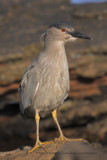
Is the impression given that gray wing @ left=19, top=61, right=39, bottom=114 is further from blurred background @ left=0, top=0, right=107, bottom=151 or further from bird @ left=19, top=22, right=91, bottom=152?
blurred background @ left=0, top=0, right=107, bottom=151

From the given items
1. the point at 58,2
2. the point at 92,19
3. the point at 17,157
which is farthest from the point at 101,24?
the point at 17,157

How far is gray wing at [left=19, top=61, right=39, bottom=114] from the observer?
666cm

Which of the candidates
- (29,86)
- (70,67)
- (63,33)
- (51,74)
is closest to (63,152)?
(51,74)

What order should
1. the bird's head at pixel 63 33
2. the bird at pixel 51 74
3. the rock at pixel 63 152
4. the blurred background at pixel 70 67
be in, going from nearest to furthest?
the rock at pixel 63 152
the bird at pixel 51 74
the bird's head at pixel 63 33
the blurred background at pixel 70 67

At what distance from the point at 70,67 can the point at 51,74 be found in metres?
6.10

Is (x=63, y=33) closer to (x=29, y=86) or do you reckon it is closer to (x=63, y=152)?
(x=29, y=86)

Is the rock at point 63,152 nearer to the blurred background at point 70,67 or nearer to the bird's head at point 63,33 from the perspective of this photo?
the bird's head at point 63,33

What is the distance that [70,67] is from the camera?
41.1ft

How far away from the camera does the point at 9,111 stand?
15508 millimetres

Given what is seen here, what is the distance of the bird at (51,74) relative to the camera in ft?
21.3

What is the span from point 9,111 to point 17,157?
9483 millimetres

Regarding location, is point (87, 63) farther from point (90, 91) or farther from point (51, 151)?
point (51, 151)

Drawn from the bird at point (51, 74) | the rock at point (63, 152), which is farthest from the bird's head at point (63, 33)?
the rock at point (63, 152)

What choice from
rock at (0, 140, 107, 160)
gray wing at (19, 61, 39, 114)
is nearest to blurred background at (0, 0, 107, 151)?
gray wing at (19, 61, 39, 114)
